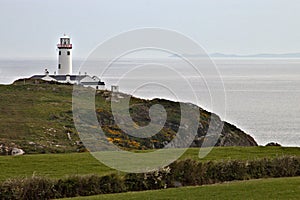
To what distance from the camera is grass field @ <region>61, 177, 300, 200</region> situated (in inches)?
656

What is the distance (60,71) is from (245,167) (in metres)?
74.8

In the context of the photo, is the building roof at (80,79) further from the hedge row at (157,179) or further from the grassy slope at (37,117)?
the hedge row at (157,179)

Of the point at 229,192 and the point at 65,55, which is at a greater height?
the point at 65,55

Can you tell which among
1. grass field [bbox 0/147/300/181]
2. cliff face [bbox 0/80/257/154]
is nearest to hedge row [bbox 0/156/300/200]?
grass field [bbox 0/147/300/181]

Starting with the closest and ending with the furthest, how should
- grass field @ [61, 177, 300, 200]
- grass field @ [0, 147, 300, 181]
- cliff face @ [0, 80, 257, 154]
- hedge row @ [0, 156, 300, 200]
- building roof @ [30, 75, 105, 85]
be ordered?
grass field @ [61, 177, 300, 200]
hedge row @ [0, 156, 300, 200]
grass field @ [0, 147, 300, 181]
cliff face @ [0, 80, 257, 154]
building roof @ [30, 75, 105, 85]

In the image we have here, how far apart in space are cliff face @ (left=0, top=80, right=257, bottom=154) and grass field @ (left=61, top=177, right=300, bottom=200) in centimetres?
1889

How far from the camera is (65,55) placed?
92188 millimetres

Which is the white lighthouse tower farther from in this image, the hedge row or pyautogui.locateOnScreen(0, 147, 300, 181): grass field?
the hedge row

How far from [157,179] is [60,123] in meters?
30.4

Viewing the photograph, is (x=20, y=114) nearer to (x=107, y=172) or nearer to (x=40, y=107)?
(x=40, y=107)

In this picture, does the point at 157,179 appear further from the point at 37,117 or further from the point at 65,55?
the point at 65,55

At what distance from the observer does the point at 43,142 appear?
131 ft

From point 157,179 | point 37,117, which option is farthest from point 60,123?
point 157,179

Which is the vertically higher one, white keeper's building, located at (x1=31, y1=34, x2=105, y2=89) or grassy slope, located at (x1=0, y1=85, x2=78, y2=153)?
white keeper's building, located at (x1=31, y1=34, x2=105, y2=89)
